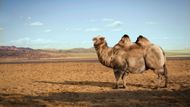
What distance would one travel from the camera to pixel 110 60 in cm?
1677

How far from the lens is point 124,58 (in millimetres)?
16453

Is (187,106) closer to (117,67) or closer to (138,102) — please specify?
(138,102)

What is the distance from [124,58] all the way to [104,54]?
118 cm

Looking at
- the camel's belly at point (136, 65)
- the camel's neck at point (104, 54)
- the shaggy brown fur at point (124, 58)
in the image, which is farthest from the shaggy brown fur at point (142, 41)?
the camel's neck at point (104, 54)

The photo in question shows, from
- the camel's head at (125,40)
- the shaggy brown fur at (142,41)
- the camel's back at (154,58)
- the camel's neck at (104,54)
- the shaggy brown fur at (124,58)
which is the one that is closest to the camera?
the camel's back at (154,58)

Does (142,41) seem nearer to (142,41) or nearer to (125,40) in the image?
(142,41)

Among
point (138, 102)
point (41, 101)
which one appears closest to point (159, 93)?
point (138, 102)

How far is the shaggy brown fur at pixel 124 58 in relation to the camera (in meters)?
16.1

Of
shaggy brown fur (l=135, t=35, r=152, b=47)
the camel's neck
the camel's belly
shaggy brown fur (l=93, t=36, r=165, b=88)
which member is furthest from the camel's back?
the camel's neck

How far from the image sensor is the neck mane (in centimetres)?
1681

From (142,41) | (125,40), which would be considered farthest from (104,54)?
(142,41)

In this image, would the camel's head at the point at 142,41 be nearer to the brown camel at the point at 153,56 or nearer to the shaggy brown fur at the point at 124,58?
the brown camel at the point at 153,56

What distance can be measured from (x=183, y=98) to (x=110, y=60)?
5.06 metres

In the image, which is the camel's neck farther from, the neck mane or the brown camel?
the brown camel
